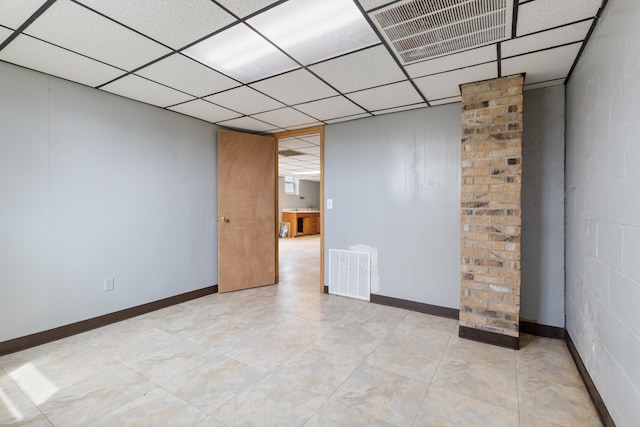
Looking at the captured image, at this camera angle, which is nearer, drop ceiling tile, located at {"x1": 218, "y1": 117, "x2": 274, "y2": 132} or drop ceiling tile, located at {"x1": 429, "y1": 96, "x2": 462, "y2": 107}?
drop ceiling tile, located at {"x1": 429, "y1": 96, "x2": 462, "y2": 107}

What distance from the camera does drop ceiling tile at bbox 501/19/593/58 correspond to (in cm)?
184

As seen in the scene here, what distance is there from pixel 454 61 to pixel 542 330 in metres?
2.62

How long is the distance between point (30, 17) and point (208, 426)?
2680mm

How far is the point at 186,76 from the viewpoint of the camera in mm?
2570

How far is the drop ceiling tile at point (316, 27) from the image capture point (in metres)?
1.69

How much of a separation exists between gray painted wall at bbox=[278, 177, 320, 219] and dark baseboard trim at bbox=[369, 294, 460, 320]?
8176 millimetres

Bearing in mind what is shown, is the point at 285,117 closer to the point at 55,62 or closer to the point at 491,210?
the point at 55,62

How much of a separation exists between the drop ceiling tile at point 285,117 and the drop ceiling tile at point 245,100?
0.14 metres

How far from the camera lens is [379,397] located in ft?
6.14

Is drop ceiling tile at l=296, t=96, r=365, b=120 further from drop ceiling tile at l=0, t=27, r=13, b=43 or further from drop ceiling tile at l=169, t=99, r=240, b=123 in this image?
drop ceiling tile at l=0, t=27, r=13, b=43

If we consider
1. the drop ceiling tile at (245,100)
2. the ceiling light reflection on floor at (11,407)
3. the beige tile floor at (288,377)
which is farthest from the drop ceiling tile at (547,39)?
the ceiling light reflection on floor at (11,407)

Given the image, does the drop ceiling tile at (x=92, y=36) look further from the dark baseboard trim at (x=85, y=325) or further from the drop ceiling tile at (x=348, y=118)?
the dark baseboard trim at (x=85, y=325)

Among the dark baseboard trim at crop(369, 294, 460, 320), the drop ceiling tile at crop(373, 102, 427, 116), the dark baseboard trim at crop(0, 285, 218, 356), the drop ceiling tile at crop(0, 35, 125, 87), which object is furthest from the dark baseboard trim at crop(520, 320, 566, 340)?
the drop ceiling tile at crop(0, 35, 125, 87)

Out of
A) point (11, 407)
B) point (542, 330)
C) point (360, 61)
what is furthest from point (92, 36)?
point (542, 330)
